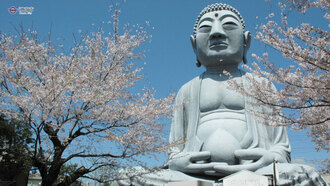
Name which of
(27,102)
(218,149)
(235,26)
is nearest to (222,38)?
(235,26)

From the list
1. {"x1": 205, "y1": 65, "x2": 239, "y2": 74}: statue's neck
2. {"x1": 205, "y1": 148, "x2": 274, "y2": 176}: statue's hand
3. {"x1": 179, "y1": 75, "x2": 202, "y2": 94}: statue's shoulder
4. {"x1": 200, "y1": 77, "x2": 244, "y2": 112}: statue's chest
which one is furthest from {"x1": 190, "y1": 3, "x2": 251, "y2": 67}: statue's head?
{"x1": 205, "y1": 148, "x2": 274, "y2": 176}: statue's hand

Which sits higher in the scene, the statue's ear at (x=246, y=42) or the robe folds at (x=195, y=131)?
the statue's ear at (x=246, y=42)

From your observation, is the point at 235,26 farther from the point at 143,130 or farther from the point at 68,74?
the point at 68,74

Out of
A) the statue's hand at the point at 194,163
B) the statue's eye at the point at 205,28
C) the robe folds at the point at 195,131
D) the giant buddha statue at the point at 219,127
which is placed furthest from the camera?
the statue's eye at the point at 205,28

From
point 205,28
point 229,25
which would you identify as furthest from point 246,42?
point 205,28

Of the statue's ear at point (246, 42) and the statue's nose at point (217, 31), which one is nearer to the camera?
the statue's nose at point (217, 31)

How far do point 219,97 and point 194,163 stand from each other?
187 centimetres

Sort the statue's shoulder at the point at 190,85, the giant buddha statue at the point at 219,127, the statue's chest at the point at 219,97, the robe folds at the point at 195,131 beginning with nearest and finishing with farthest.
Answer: the giant buddha statue at the point at 219,127 < the robe folds at the point at 195,131 < the statue's chest at the point at 219,97 < the statue's shoulder at the point at 190,85

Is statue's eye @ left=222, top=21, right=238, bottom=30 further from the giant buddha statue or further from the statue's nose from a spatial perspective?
the statue's nose

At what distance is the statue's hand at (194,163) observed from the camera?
7.27 m

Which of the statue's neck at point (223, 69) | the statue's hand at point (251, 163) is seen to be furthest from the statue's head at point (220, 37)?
the statue's hand at point (251, 163)

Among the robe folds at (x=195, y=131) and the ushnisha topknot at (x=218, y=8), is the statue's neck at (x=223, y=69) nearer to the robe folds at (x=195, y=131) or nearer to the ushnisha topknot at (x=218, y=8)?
the robe folds at (x=195, y=131)

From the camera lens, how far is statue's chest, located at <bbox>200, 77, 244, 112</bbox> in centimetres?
834

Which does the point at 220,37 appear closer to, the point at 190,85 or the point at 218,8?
the point at 218,8
